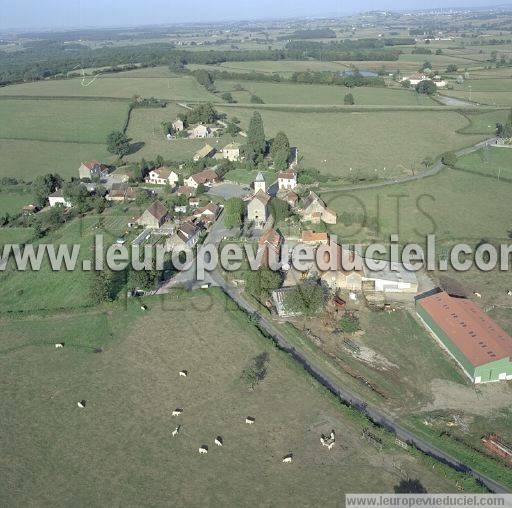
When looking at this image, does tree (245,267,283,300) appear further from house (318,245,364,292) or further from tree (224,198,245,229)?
tree (224,198,245,229)

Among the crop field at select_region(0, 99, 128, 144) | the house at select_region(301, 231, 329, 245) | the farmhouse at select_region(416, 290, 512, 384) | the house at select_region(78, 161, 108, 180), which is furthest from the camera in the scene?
the crop field at select_region(0, 99, 128, 144)

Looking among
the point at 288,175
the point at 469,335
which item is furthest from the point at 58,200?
the point at 469,335

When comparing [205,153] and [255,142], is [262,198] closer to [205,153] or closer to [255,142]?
[255,142]

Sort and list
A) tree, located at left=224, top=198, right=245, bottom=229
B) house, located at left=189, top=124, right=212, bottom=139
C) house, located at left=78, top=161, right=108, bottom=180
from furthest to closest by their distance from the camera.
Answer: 1. house, located at left=189, top=124, right=212, bottom=139
2. house, located at left=78, top=161, right=108, bottom=180
3. tree, located at left=224, top=198, right=245, bottom=229

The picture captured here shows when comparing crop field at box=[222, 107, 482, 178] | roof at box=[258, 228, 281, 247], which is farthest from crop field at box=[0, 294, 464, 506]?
crop field at box=[222, 107, 482, 178]

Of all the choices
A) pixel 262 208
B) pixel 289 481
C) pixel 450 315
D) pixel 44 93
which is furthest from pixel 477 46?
pixel 289 481

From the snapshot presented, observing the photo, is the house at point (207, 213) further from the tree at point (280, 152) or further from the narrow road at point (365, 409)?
the narrow road at point (365, 409)

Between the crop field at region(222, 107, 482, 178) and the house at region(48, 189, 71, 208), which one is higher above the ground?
the house at region(48, 189, 71, 208)
